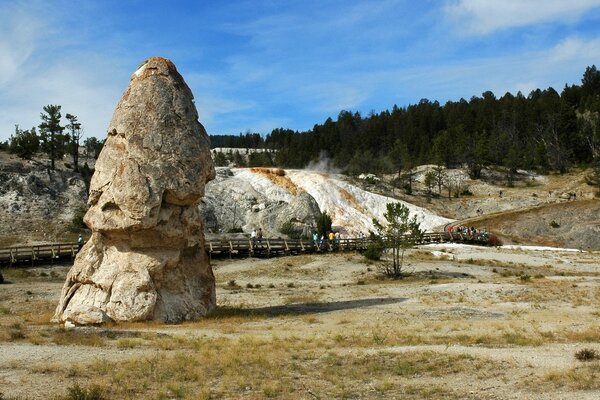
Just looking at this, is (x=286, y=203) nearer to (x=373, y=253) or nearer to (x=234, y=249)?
(x=234, y=249)

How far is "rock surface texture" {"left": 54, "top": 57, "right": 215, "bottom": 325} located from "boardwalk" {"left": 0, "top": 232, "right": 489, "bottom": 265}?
21.7 meters

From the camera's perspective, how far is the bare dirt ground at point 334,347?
12070 millimetres

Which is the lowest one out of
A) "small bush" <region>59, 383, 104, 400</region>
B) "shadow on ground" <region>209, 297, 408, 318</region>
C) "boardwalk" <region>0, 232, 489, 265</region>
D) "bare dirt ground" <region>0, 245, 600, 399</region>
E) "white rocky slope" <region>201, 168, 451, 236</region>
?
"shadow on ground" <region>209, 297, 408, 318</region>

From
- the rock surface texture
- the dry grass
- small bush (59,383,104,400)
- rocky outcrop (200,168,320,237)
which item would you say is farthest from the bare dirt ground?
rocky outcrop (200,168,320,237)

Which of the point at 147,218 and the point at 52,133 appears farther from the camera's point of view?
the point at 52,133

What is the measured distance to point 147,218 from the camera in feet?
71.2

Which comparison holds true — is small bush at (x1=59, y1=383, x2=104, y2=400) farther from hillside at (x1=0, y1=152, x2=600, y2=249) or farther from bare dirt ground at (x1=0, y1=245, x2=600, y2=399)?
hillside at (x1=0, y1=152, x2=600, y2=249)

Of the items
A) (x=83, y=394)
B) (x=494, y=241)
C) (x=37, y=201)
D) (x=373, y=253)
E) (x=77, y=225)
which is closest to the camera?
(x=83, y=394)

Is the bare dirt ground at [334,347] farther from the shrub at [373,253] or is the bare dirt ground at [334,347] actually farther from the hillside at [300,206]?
the hillside at [300,206]

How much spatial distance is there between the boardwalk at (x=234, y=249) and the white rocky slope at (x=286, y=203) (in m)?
9.62

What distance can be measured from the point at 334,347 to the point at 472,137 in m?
113

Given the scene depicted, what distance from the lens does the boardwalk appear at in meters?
42.8

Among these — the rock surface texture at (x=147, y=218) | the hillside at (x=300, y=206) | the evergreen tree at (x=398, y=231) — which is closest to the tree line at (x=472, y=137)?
the hillside at (x=300, y=206)

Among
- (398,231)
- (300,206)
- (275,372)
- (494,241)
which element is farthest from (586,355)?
(494,241)
